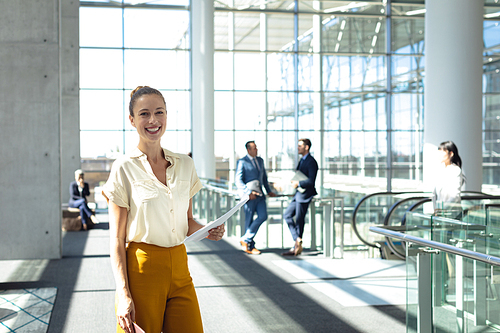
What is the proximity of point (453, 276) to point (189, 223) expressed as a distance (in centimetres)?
191

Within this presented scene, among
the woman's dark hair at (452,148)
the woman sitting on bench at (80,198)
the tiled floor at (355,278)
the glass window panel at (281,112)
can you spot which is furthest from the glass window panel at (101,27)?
the woman's dark hair at (452,148)

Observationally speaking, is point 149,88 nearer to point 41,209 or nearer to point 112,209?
point 112,209

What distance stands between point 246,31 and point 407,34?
5691mm

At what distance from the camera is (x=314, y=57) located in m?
18.1

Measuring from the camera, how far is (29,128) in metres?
7.07

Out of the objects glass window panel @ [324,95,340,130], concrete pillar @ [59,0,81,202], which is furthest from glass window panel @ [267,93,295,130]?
concrete pillar @ [59,0,81,202]

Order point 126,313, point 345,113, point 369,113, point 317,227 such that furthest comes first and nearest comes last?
point 369,113 → point 345,113 → point 317,227 → point 126,313

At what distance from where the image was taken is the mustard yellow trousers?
1928 millimetres

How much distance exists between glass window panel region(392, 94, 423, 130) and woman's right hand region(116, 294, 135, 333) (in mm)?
17749

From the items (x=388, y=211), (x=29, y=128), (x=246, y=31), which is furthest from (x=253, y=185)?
(x=246, y=31)

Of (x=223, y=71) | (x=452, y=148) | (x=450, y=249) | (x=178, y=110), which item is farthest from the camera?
(x=223, y=71)

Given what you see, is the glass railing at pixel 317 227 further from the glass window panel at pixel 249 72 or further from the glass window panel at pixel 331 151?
the glass window panel at pixel 331 151

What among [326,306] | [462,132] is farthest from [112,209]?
[462,132]

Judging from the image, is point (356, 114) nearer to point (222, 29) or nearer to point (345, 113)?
point (345, 113)
